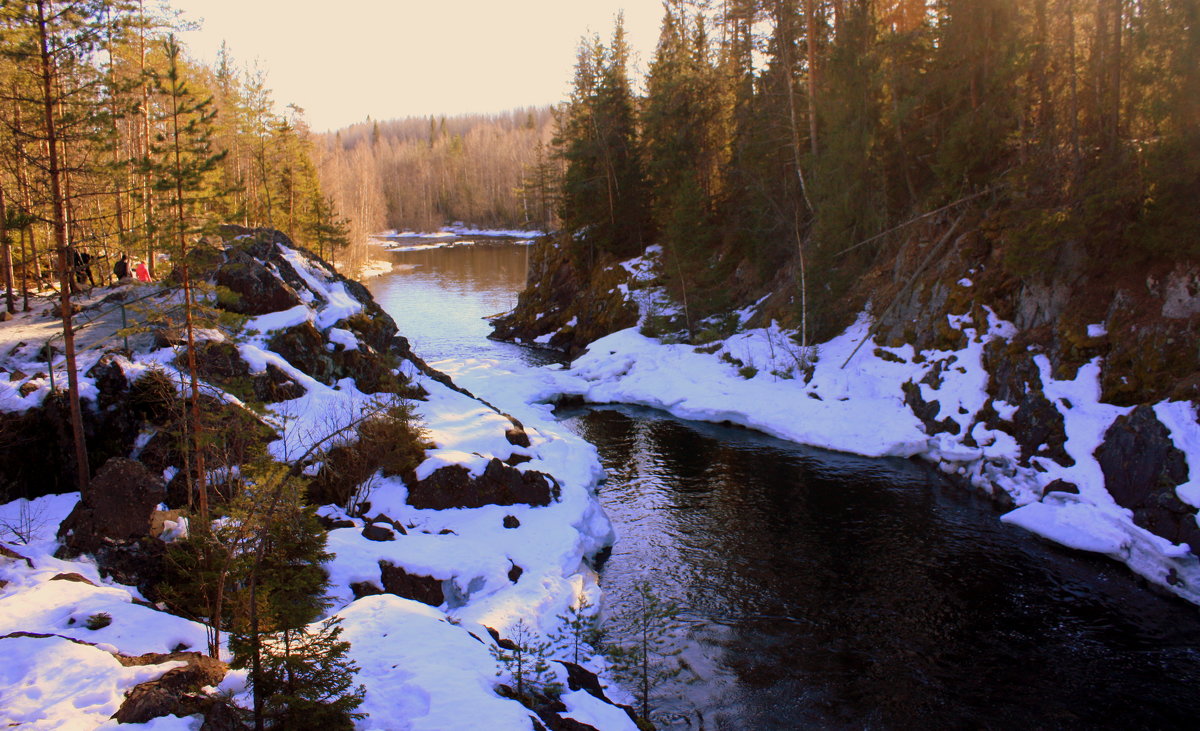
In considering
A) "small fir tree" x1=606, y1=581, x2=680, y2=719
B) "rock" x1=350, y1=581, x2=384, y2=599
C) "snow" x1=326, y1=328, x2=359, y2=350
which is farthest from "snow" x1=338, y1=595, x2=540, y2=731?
"snow" x1=326, y1=328, x2=359, y2=350

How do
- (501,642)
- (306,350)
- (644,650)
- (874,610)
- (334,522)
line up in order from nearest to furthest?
(644,650) → (501,642) → (874,610) → (334,522) → (306,350)

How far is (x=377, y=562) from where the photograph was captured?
502 inches

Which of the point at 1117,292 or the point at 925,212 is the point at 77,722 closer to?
the point at 1117,292

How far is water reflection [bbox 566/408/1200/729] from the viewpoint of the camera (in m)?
10.2

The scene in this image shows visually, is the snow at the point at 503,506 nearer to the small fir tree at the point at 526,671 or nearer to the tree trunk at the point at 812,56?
the small fir tree at the point at 526,671

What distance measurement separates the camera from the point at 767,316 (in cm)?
3045

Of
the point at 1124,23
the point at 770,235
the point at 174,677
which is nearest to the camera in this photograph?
the point at 174,677

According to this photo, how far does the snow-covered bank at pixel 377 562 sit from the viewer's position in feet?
24.7

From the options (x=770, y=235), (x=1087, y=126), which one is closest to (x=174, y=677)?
(x=1087, y=126)

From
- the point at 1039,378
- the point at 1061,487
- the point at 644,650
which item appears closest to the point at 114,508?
the point at 644,650

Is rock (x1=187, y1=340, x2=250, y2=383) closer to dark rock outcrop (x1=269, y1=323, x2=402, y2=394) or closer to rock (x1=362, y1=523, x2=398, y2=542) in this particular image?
dark rock outcrop (x1=269, y1=323, x2=402, y2=394)

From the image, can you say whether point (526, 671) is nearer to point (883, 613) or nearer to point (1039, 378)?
point (883, 613)

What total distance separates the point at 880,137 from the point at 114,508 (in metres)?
26.0

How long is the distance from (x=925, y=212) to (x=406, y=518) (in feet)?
69.3
